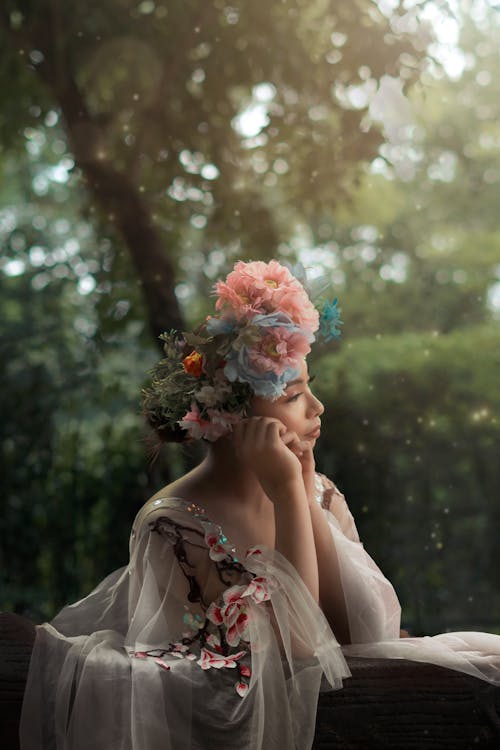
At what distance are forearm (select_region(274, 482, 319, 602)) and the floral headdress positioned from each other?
0.22m

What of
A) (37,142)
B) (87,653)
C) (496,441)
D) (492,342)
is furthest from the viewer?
(37,142)

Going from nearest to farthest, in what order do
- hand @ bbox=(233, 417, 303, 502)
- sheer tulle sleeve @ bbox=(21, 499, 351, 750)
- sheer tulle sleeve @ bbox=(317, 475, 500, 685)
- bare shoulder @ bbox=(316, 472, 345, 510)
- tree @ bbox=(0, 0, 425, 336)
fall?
sheer tulle sleeve @ bbox=(21, 499, 351, 750) < sheer tulle sleeve @ bbox=(317, 475, 500, 685) < hand @ bbox=(233, 417, 303, 502) < bare shoulder @ bbox=(316, 472, 345, 510) < tree @ bbox=(0, 0, 425, 336)

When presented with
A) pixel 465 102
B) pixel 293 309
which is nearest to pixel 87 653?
pixel 293 309

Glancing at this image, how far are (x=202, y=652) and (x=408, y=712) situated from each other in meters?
0.44

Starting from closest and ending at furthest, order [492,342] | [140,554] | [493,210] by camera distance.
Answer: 1. [140,554]
2. [492,342]
3. [493,210]

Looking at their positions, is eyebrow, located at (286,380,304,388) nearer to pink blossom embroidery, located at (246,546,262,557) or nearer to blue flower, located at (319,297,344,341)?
blue flower, located at (319,297,344,341)

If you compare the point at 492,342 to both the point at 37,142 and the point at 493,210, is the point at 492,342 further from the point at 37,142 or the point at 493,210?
the point at 37,142

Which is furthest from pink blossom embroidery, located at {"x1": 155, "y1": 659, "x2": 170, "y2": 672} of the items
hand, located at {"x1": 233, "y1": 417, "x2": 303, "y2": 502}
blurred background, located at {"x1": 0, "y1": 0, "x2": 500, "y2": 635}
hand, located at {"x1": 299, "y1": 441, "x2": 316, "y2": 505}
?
blurred background, located at {"x1": 0, "y1": 0, "x2": 500, "y2": 635}

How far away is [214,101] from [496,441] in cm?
274

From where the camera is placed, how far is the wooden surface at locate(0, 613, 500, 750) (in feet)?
6.64

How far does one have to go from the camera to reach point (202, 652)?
2109 millimetres

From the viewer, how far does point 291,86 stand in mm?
5859

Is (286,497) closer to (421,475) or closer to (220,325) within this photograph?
(220,325)

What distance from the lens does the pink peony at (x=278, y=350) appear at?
2.25m
